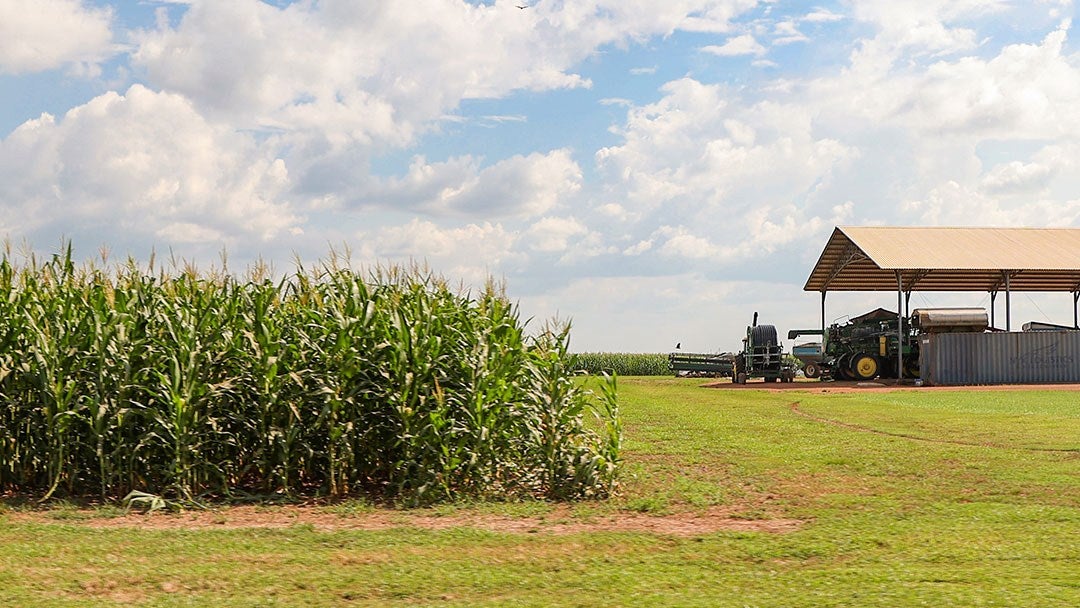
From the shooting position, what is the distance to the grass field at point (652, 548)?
257 inches

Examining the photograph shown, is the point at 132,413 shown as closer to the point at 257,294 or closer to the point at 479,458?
the point at 257,294

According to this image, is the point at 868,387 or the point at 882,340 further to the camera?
the point at 882,340

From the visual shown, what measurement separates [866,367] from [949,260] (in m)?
4.83

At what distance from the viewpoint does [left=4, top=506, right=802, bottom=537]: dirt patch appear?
349 inches

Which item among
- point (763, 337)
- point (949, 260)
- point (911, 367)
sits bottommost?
point (911, 367)

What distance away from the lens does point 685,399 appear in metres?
29.0

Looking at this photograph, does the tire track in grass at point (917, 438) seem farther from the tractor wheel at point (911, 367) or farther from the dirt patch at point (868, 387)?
the tractor wheel at point (911, 367)

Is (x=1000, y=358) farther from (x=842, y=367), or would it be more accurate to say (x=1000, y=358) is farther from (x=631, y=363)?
(x=631, y=363)

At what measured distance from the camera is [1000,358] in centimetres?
3756

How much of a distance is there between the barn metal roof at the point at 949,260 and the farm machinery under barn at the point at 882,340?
5.82 feet

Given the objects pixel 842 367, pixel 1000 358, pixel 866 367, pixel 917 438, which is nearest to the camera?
pixel 917 438

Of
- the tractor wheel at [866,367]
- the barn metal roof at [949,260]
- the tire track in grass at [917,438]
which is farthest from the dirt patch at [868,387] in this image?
the tire track in grass at [917,438]

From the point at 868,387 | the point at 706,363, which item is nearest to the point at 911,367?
the point at 868,387

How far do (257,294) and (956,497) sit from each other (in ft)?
23.3
